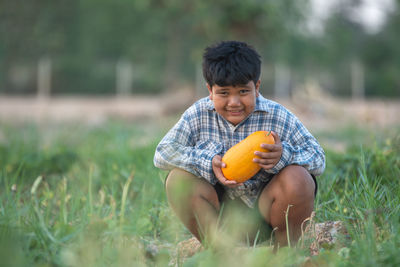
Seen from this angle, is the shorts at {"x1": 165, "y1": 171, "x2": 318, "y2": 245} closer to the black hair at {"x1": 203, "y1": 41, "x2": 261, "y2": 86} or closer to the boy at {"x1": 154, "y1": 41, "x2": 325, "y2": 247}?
the boy at {"x1": 154, "y1": 41, "x2": 325, "y2": 247}

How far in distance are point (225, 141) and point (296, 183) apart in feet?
1.64

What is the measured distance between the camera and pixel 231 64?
2240 millimetres

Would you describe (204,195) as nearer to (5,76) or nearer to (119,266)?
(119,266)

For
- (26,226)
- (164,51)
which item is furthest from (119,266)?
(164,51)

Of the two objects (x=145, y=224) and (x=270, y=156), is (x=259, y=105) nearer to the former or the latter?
→ (x=270, y=156)

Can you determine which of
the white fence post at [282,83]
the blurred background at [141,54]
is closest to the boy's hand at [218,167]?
the blurred background at [141,54]

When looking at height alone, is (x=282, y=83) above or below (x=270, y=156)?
above

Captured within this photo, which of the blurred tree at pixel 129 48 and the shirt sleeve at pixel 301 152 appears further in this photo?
the blurred tree at pixel 129 48

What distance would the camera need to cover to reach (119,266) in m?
1.58

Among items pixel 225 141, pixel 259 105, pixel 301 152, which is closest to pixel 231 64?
pixel 259 105

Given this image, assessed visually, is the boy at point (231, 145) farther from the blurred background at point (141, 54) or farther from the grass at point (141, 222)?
the blurred background at point (141, 54)

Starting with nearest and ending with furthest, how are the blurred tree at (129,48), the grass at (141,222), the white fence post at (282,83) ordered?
the grass at (141,222), the white fence post at (282,83), the blurred tree at (129,48)

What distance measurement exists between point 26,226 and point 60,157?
2166mm

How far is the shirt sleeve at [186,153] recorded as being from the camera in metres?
2.25
